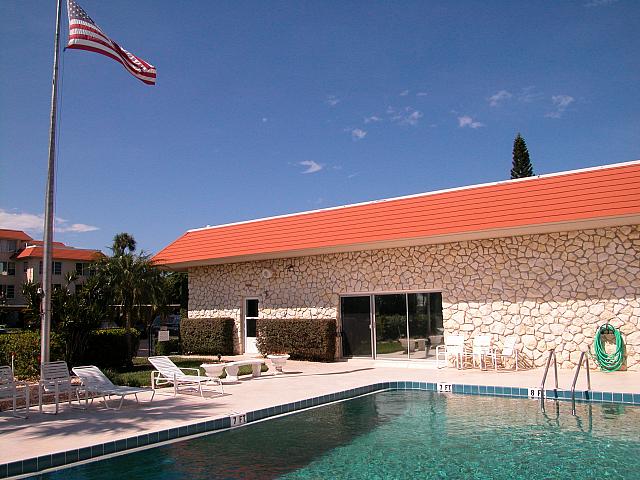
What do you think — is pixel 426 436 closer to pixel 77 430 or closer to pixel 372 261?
pixel 77 430

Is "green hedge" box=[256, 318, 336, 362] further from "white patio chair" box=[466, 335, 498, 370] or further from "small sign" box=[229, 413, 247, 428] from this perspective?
"small sign" box=[229, 413, 247, 428]

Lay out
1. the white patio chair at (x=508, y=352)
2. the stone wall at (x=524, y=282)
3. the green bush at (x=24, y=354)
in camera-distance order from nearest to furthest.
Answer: the stone wall at (x=524, y=282), the green bush at (x=24, y=354), the white patio chair at (x=508, y=352)

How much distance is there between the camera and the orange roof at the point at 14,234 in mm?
57625

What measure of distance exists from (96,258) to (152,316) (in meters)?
6.12

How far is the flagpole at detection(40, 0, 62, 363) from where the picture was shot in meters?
10.4

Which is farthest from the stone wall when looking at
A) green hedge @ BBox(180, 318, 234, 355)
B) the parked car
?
the parked car

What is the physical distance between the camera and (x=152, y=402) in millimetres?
10070

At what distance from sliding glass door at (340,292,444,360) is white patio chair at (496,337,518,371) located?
67.5 inches

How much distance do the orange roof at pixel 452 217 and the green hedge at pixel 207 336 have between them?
7.40ft

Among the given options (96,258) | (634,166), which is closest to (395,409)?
(634,166)

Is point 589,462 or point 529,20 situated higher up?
point 529,20

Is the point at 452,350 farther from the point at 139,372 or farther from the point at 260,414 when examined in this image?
the point at 139,372

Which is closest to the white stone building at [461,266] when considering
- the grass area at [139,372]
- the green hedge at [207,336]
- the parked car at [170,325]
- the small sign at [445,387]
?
the green hedge at [207,336]

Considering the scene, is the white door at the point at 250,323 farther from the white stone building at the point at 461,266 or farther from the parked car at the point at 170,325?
the parked car at the point at 170,325
